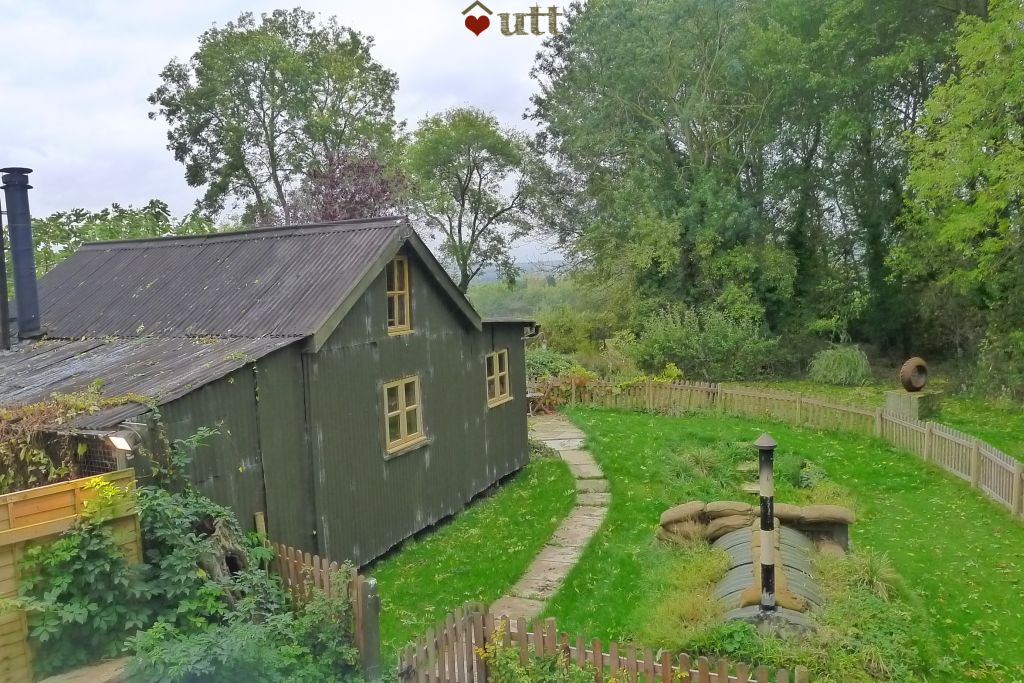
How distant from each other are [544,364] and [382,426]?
17174 millimetres

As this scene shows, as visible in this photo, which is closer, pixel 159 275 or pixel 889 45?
pixel 159 275

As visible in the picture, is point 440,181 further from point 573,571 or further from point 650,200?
point 573,571

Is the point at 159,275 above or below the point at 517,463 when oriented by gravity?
above

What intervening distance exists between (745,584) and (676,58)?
2734 cm

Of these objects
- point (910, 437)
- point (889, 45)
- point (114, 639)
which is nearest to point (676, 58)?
point (889, 45)

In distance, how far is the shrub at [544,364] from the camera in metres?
28.0

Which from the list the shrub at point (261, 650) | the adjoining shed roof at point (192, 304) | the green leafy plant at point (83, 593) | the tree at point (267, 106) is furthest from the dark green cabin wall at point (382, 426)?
the tree at point (267, 106)

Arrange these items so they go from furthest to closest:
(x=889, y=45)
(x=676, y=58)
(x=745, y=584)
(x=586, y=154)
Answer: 1. (x=586, y=154)
2. (x=676, y=58)
3. (x=889, y=45)
4. (x=745, y=584)

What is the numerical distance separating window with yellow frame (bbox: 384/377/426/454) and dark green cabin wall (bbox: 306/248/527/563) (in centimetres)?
17

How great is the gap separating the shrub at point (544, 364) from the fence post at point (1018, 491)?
16.1 metres

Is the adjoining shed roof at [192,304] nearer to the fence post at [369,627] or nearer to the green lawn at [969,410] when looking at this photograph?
the fence post at [369,627]

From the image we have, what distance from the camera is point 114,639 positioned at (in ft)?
23.8

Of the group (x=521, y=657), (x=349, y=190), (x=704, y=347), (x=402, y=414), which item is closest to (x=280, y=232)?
(x=402, y=414)

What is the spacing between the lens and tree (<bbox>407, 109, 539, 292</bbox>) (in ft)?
137
